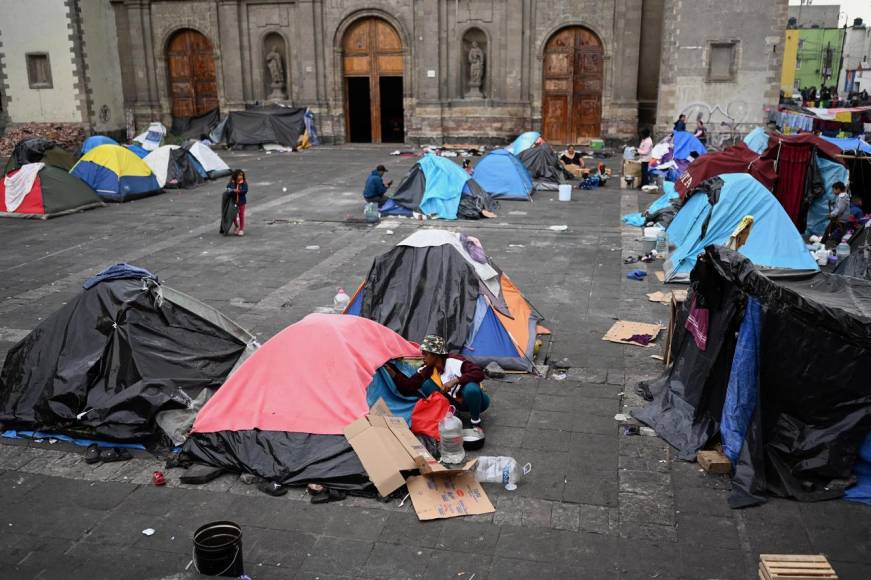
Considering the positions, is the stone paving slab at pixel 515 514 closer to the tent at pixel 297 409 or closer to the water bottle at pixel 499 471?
the water bottle at pixel 499 471

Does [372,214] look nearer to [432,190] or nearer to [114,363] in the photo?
[432,190]

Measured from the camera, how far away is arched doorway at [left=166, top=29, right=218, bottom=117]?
1204 inches

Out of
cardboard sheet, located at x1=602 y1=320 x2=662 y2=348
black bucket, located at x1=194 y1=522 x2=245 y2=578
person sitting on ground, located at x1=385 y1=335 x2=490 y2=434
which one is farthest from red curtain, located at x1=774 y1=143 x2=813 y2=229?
black bucket, located at x1=194 y1=522 x2=245 y2=578

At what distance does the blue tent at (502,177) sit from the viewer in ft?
60.0

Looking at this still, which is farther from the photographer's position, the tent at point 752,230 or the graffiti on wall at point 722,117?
the graffiti on wall at point 722,117

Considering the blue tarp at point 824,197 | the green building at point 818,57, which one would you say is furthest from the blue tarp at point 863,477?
the green building at point 818,57

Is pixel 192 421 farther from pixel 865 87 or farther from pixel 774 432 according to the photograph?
pixel 865 87

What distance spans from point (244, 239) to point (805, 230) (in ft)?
34.8

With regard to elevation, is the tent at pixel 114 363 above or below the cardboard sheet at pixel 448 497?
above

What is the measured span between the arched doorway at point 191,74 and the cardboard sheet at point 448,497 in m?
28.0

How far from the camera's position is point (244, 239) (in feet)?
47.8

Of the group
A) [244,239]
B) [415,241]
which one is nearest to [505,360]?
[415,241]

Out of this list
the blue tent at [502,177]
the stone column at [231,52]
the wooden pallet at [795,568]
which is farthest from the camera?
the stone column at [231,52]

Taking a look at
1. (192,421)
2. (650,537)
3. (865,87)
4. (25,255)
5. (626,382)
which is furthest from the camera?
(865,87)
